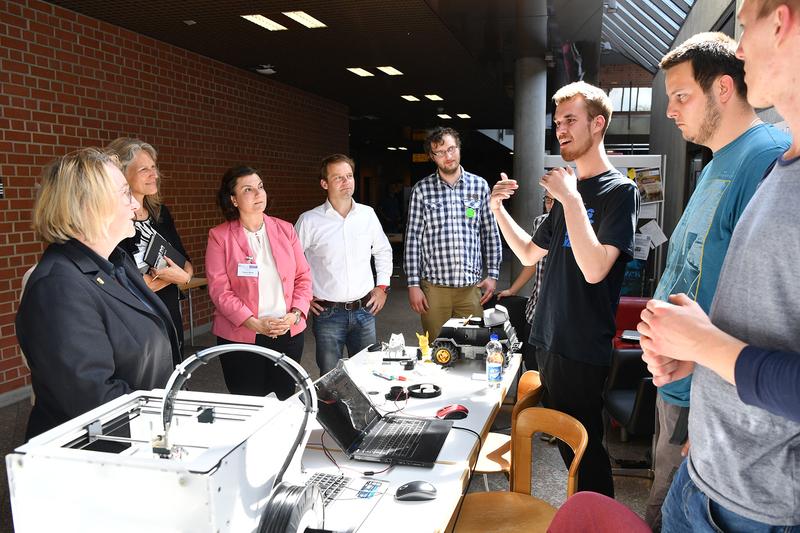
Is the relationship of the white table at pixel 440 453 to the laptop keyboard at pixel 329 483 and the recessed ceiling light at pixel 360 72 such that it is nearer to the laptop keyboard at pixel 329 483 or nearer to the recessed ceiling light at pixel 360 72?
the laptop keyboard at pixel 329 483

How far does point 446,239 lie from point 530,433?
200cm

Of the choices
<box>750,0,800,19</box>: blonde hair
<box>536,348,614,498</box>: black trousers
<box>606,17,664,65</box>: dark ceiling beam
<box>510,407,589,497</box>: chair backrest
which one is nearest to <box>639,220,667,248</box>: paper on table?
<box>536,348,614,498</box>: black trousers

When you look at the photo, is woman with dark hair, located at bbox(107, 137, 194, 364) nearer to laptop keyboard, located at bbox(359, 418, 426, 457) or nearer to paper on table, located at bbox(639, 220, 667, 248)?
laptop keyboard, located at bbox(359, 418, 426, 457)

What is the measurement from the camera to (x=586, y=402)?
91.4 inches

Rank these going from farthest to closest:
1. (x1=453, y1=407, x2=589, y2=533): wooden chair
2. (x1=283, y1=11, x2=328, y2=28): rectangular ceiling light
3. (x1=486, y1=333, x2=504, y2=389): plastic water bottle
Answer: (x1=283, y1=11, x2=328, y2=28): rectangular ceiling light → (x1=486, y1=333, x2=504, y2=389): plastic water bottle → (x1=453, y1=407, x2=589, y2=533): wooden chair

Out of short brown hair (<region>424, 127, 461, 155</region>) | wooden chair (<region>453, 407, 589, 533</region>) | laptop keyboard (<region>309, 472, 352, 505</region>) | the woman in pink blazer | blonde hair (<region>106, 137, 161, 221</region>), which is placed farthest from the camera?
short brown hair (<region>424, 127, 461, 155</region>)

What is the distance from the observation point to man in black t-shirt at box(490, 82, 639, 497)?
2242mm

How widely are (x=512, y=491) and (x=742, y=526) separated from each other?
129 centimetres

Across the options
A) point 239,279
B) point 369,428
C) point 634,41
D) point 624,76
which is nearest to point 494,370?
point 369,428

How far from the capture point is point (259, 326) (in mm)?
3039

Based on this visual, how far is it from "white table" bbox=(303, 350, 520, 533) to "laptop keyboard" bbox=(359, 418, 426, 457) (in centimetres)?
7

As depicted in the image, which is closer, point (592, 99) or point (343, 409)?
point (343, 409)

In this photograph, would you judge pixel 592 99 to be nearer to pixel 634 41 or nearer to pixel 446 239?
pixel 446 239

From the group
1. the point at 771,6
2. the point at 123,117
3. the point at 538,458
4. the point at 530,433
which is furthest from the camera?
the point at 123,117
